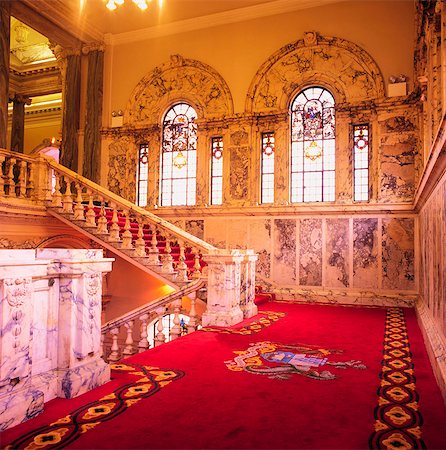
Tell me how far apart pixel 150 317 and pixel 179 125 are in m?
7.32

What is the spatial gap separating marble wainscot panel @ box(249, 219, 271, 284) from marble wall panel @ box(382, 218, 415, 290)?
8.58ft

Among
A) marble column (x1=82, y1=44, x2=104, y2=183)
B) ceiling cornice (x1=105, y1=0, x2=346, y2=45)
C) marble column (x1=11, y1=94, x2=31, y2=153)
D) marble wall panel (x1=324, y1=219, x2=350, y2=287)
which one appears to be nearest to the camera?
marble wall panel (x1=324, y1=219, x2=350, y2=287)

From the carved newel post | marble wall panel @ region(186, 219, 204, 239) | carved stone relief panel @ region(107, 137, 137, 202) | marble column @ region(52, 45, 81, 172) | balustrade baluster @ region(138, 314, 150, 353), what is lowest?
balustrade baluster @ region(138, 314, 150, 353)

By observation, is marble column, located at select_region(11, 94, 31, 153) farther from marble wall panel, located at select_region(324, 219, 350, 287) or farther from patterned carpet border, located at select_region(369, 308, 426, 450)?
Answer: patterned carpet border, located at select_region(369, 308, 426, 450)

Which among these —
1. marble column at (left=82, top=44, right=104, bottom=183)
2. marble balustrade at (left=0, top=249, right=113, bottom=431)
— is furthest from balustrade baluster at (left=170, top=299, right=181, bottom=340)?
marble column at (left=82, top=44, right=104, bottom=183)

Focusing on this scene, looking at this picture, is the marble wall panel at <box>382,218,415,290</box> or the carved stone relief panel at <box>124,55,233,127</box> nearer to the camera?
the marble wall panel at <box>382,218,415,290</box>

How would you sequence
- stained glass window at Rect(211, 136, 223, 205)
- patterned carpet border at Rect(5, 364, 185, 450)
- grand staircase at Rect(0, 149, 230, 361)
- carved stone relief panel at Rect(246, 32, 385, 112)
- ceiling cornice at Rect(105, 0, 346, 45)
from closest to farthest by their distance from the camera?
Answer: patterned carpet border at Rect(5, 364, 185, 450)
grand staircase at Rect(0, 149, 230, 361)
carved stone relief panel at Rect(246, 32, 385, 112)
ceiling cornice at Rect(105, 0, 346, 45)
stained glass window at Rect(211, 136, 223, 205)

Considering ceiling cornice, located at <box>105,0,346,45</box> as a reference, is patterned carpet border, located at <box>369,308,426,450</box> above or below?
below

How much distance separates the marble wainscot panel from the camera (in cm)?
1065

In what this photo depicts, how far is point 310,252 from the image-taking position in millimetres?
10305

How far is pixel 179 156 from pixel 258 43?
11.8 feet

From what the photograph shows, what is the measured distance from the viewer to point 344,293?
389 inches

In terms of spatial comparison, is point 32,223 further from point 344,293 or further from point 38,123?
point 38,123

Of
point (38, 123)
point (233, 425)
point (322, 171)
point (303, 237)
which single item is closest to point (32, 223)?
point (303, 237)
